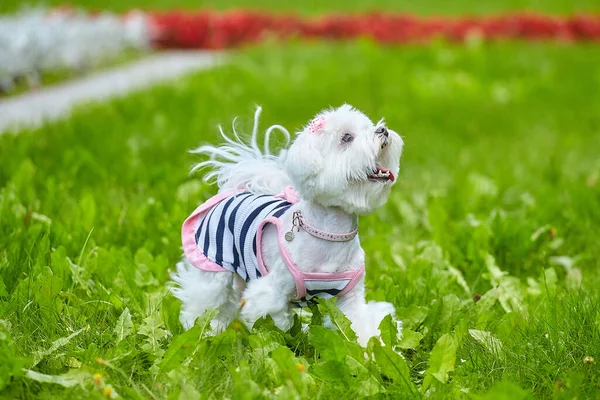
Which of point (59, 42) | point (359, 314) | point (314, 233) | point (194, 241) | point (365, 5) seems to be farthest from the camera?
point (365, 5)

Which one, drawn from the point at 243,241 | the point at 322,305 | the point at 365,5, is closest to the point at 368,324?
the point at 322,305

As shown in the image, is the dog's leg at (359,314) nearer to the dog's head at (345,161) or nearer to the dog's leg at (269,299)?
the dog's leg at (269,299)

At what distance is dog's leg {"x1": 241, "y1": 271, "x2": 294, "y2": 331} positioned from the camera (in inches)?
113

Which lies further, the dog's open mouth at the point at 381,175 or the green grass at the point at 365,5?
the green grass at the point at 365,5

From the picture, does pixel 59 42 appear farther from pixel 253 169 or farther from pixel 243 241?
pixel 243 241

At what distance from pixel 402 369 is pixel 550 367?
501 millimetres

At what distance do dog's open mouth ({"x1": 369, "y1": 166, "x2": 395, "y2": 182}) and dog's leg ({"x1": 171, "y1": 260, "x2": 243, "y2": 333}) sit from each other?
2.34ft

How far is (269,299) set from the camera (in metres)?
2.88

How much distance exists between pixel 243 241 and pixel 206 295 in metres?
0.26

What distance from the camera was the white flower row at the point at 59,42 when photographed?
8539 mm

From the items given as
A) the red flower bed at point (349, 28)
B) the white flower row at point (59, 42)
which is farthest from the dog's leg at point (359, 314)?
the red flower bed at point (349, 28)

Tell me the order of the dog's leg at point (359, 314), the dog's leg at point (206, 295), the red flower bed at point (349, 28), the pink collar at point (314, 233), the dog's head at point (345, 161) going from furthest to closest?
the red flower bed at point (349, 28) < the dog's leg at point (206, 295) < the dog's leg at point (359, 314) < the pink collar at point (314, 233) < the dog's head at point (345, 161)

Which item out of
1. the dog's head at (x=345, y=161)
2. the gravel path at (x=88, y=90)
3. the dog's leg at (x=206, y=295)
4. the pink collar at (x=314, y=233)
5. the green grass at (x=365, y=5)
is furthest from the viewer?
the green grass at (x=365, y=5)

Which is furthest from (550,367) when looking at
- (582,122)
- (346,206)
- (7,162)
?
(582,122)
